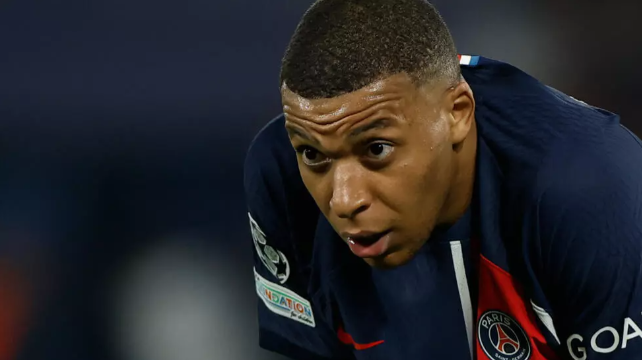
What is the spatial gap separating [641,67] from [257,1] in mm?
841

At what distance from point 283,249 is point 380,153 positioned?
356mm

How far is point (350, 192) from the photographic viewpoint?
0.76 m

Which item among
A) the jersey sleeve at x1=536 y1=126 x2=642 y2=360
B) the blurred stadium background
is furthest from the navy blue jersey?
the blurred stadium background

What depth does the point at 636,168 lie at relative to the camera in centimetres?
81

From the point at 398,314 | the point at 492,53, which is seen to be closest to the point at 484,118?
the point at 398,314

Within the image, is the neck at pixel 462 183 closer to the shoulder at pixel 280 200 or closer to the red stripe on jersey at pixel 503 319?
the red stripe on jersey at pixel 503 319

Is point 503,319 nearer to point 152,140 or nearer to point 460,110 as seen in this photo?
point 460,110

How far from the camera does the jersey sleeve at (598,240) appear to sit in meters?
0.79

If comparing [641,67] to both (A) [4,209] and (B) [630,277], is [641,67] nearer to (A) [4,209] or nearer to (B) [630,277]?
(B) [630,277]

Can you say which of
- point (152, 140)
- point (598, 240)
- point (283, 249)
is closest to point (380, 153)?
point (598, 240)

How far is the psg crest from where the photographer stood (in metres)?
0.90

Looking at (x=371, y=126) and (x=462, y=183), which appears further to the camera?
(x=462, y=183)

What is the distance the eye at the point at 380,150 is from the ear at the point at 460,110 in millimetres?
79

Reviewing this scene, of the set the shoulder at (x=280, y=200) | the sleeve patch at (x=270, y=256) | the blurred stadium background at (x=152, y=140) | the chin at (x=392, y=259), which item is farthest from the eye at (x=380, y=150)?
the blurred stadium background at (x=152, y=140)
